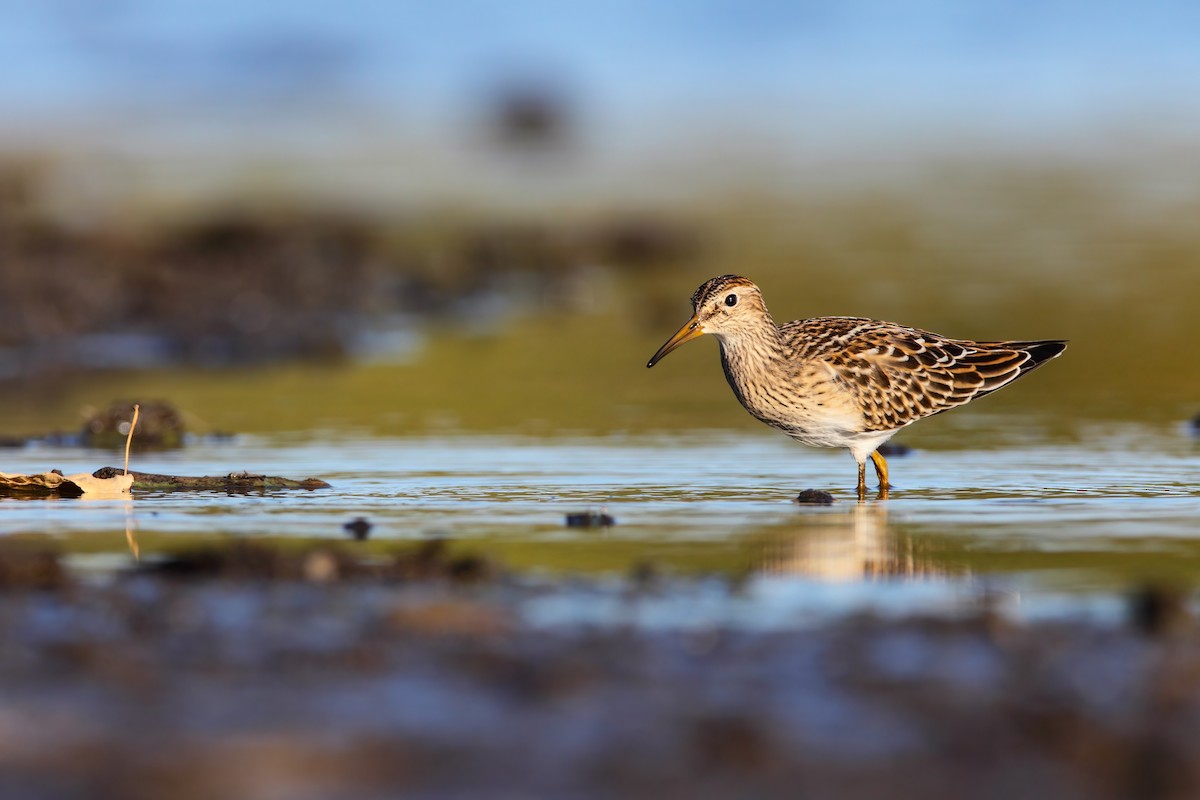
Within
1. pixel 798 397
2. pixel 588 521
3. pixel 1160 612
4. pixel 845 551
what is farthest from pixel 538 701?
pixel 798 397

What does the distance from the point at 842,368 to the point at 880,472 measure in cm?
82

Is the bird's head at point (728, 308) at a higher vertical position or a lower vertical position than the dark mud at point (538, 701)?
higher

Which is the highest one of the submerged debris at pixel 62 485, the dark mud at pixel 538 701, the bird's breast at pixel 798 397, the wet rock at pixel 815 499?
the bird's breast at pixel 798 397

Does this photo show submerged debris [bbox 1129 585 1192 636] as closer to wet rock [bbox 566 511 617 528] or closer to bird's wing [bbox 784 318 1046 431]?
wet rock [bbox 566 511 617 528]

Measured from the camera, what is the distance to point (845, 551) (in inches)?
336

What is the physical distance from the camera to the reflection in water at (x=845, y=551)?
8055mm

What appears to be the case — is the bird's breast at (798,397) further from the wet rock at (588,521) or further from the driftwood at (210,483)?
the driftwood at (210,483)

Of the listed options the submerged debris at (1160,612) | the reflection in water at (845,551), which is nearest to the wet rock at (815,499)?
the reflection in water at (845,551)

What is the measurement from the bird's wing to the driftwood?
329cm

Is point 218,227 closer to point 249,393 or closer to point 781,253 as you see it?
point 781,253

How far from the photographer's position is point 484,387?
15477mm

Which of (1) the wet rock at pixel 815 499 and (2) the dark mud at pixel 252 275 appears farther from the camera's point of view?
(2) the dark mud at pixel 252 275

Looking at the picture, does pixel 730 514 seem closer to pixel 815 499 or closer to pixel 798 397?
pixel 815 499

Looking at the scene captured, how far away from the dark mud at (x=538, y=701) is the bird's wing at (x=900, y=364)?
4.59m
